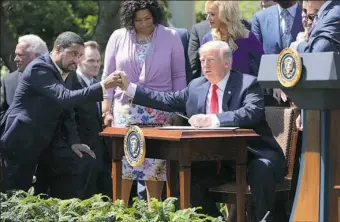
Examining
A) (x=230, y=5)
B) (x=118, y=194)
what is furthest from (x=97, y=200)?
(x=230, y=5)

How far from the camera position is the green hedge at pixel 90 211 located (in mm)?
6430

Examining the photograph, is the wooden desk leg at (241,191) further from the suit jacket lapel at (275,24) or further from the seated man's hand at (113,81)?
the suit jacket lapel at (275,24)

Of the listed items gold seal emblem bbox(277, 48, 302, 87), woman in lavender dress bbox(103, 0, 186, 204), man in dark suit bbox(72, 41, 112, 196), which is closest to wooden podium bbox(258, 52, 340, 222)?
gold seal emblem bbox(277, 48, 302, 87)

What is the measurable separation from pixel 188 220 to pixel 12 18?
11.3m

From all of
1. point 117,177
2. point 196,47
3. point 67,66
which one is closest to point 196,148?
point 117,177

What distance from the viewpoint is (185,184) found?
7.11 m

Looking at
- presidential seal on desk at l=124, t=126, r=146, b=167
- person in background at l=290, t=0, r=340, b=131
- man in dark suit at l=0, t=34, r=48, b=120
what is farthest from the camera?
man in dark suit at l=0, t=34, r=48, b=120

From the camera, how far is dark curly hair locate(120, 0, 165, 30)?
871 centimetres

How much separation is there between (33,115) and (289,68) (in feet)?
9.74

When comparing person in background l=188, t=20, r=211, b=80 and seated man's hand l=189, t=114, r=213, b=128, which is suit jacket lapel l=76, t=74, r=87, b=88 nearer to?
person in background l=188, t=20, r=211, b=80

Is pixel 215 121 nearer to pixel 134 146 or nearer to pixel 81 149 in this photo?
pixel 134 146

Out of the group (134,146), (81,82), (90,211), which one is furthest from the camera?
(81,82)

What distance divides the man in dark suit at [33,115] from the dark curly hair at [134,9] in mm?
504

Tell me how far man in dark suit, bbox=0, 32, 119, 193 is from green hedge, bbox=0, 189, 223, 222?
1333 mm
